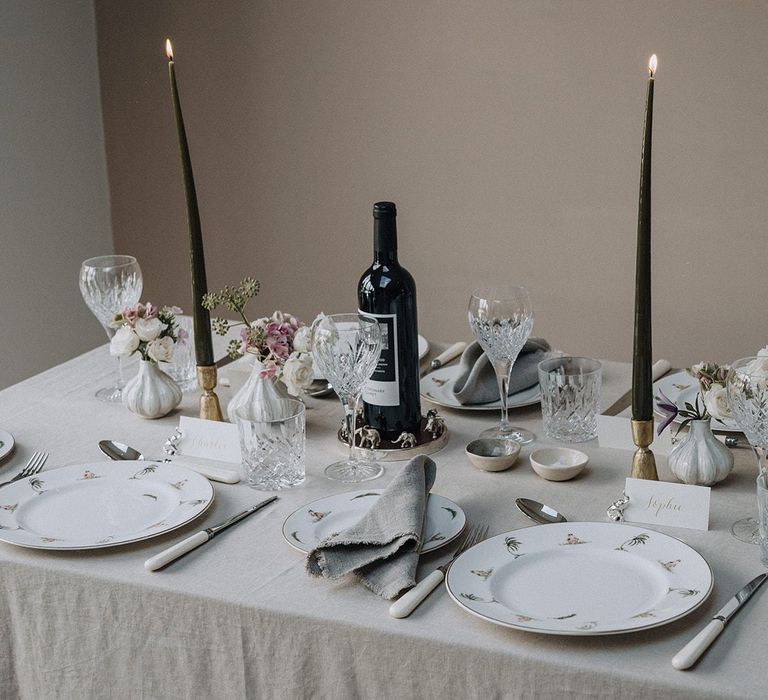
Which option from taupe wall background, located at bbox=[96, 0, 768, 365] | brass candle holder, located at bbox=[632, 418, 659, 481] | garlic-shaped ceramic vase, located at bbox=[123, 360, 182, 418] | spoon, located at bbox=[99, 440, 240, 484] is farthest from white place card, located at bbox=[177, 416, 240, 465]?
taupe wall background, located at bbox=[96, 0, 768, 365]

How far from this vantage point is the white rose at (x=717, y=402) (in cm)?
143

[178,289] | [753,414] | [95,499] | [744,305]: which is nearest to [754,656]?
Result: [753,414]

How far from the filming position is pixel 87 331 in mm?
3742

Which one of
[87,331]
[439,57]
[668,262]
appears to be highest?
[439,57]

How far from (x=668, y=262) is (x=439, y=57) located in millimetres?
993

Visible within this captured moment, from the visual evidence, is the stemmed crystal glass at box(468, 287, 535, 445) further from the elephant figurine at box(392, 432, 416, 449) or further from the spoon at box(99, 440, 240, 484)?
the spoon at box(99, 440, 240, 484)

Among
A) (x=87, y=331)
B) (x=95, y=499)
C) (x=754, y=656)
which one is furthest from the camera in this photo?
(x=87, y=331)

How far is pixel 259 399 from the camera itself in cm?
158

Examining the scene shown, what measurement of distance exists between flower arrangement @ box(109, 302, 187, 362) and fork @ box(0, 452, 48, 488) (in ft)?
0.75

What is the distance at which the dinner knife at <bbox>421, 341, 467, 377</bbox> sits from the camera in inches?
76.0

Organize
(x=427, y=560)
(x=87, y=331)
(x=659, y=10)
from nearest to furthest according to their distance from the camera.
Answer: (x=427, y=560) < (x=659, y=10) < (x=87, y=331)

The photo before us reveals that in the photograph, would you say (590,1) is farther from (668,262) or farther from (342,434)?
(342,434)

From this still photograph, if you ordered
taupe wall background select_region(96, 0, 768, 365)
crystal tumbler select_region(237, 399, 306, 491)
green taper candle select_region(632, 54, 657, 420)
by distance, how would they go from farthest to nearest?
taupe wall background select_region(96, 0, 768, 365) < crystal tumbler select_region(237, 399, 306, 491) < green taper candle select_region(632, 54, 657, 420)

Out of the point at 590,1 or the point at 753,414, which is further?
the point at 590,1
